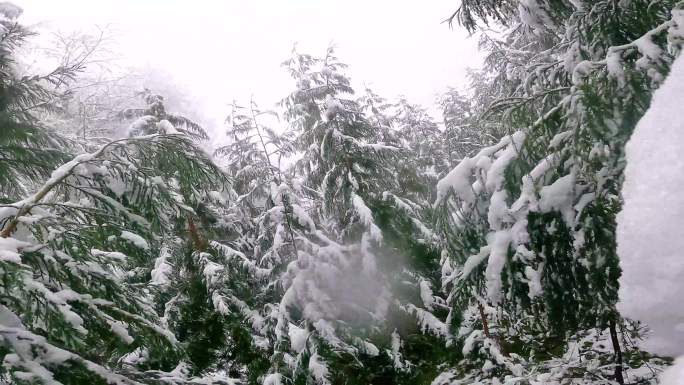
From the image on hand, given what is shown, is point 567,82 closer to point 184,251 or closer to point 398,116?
point 184,251

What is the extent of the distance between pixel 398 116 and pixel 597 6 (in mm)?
16916

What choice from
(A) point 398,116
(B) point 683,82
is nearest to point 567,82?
(B) point 683,82

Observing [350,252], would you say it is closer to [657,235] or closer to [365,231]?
[365,231]

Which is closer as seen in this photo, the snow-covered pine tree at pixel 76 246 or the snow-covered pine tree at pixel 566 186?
the snow-covered pine tree at pixel 566 186

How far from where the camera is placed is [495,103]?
13.2ft

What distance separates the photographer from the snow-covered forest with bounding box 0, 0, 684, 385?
2.93 m

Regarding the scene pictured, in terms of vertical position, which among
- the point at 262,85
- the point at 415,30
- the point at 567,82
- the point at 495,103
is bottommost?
the point at 495,103

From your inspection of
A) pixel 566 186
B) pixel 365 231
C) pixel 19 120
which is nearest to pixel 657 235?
pixel 566 186

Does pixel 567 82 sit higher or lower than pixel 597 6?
lower

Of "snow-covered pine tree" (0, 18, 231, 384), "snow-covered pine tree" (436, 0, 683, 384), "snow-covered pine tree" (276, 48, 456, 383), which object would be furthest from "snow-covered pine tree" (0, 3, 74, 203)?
"snow-covered pine tree" (276, 48, 456, 383)

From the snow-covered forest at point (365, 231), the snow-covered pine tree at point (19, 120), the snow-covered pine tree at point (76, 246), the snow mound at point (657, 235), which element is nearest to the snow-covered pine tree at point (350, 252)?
the snow-covered forest at point (365, 231)

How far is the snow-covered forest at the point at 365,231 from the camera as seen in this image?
2934 mm

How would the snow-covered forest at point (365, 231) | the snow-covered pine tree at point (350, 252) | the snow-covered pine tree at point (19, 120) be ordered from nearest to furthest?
the snow-covered forest at point (365, 231) < the snow-covered pine tree at point (19, 120) < the snow-covered pine tree at point (350, 252)

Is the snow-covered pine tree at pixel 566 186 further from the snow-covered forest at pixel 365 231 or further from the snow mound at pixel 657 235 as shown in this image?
the snow mound at pixel 657 235
